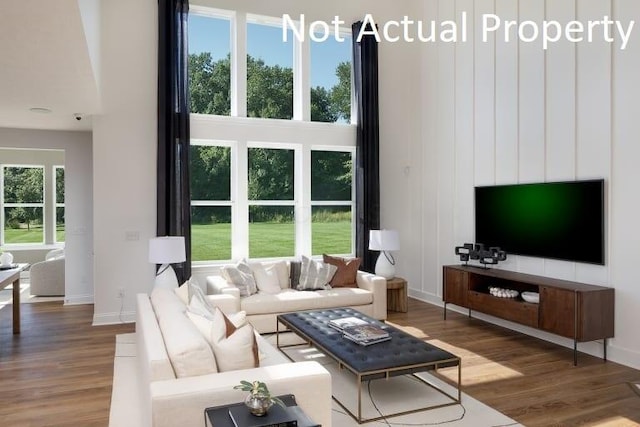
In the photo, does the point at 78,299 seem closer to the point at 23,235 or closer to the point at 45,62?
the point at 23,235

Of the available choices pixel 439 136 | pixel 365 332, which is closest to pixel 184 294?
pixel 365 332

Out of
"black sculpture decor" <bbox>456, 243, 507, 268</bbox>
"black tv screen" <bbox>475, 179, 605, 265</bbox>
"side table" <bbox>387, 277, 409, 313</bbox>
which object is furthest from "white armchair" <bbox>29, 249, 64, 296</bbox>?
"black tv screen" <bbox>475, 179, 605, 265</bbox>

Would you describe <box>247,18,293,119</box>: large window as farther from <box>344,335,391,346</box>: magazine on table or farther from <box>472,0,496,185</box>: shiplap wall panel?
<box>344,335,391,346</box>: magazine on table

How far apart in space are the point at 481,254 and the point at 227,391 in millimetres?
4073

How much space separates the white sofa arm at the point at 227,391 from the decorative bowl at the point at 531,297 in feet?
9.93

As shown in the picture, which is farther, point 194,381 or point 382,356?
point 382,356

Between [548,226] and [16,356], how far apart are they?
5407mm

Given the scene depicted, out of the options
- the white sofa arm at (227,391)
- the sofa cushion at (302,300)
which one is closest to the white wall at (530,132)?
the sofa cushion at (302,300)

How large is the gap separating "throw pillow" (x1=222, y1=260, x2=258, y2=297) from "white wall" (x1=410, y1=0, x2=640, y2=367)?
8.96 ft

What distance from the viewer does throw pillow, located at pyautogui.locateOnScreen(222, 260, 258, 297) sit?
17.8 feet

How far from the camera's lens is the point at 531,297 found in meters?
4.78

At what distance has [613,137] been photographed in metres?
4.34

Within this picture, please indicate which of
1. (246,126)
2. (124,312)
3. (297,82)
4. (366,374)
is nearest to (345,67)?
(297,82)

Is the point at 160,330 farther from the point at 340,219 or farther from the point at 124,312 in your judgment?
the point at 340,219
